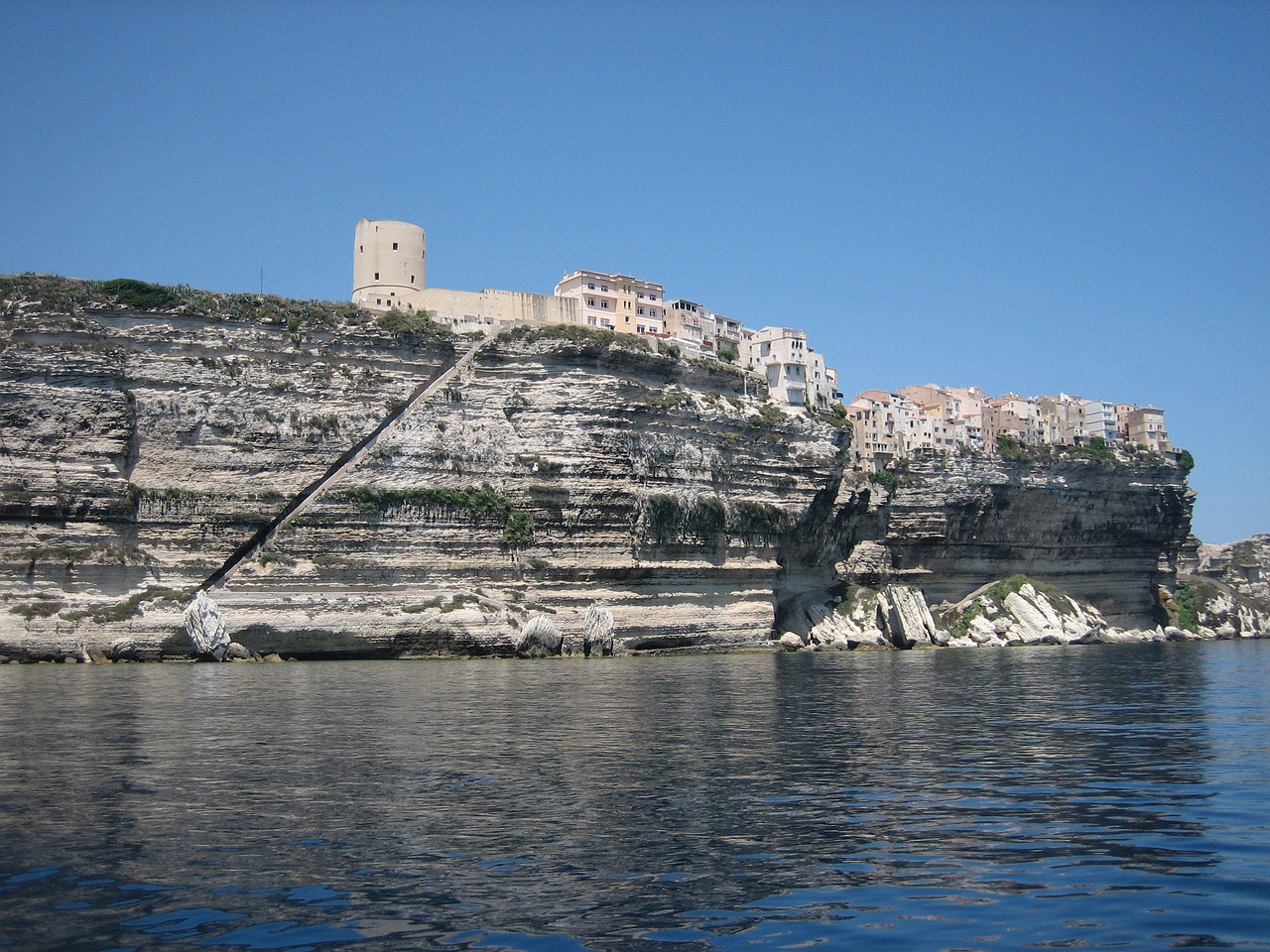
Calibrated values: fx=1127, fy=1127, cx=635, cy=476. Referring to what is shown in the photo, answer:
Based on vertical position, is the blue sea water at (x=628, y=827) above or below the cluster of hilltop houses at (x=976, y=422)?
below

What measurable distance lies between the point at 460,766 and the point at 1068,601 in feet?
232

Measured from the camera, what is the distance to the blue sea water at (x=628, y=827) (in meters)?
8.79

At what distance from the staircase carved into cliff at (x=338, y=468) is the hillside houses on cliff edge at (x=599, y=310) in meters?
4.51

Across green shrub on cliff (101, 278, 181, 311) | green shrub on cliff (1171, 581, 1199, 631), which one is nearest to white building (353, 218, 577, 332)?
green shrub on cliff (101, 278, 181, 311)

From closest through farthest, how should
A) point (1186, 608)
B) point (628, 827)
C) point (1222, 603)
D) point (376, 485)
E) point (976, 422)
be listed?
point (628, 827) → point (376, 485) → point (1186, 608) → point (1222, 603) → point (976, 422)

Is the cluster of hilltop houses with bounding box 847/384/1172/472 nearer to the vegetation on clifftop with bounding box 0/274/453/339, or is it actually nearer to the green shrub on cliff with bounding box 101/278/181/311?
the vegetation on clifftop with bounding box 0/274/453/339

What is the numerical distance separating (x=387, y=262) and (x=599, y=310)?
1712 centimetres

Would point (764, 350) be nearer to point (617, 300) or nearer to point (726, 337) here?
point (726, 337)

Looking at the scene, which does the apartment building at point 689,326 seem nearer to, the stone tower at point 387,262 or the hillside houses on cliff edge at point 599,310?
the hillside houses on cliff edge at point 599,310

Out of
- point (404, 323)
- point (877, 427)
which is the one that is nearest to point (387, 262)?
point (404, 323)

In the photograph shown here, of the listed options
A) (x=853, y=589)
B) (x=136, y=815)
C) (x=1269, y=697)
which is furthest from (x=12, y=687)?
(x=853, y=589)

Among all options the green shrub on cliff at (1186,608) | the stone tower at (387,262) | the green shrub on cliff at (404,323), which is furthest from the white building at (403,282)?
the green shrub on cliff at (1186,608)

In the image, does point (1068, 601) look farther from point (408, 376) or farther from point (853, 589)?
point (408, 376)

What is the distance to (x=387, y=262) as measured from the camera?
6531cm
